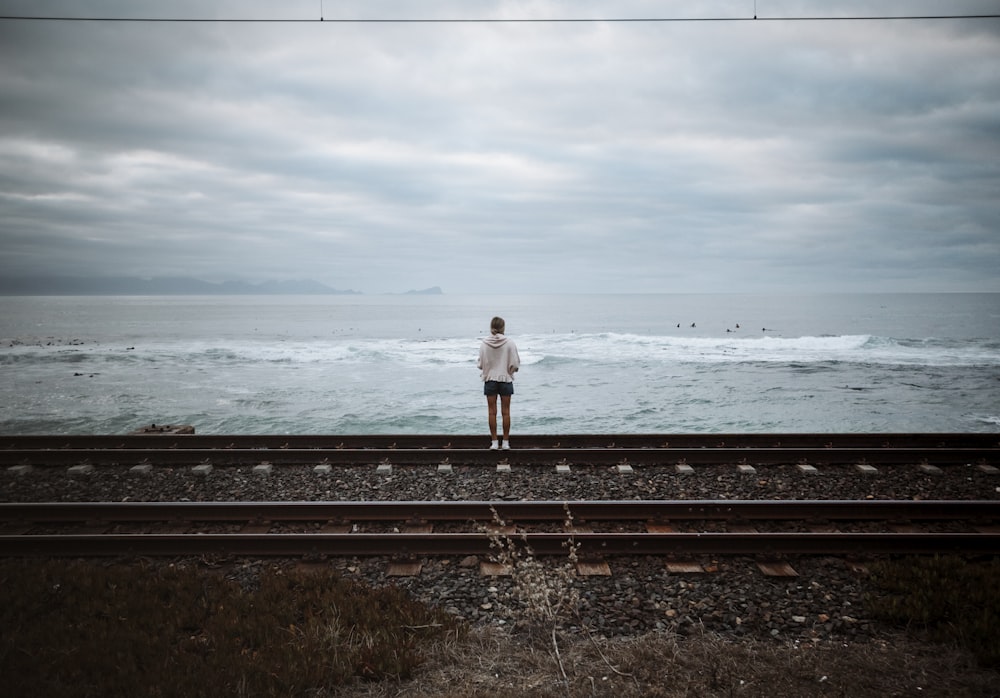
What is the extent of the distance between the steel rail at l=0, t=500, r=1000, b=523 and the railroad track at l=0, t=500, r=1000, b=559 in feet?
0.04

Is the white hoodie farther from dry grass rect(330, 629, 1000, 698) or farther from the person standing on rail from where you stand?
dry grass rect(330, 629, 1000, 698)

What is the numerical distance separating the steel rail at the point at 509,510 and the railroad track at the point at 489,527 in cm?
1

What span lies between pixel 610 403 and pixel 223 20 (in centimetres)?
1569

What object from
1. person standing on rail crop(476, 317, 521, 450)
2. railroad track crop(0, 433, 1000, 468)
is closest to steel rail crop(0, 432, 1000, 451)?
railroad track crop(0, 433, 1000, 468)

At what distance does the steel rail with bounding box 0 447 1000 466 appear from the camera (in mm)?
8898

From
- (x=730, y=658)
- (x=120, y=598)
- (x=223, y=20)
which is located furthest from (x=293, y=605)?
(x=223, y=20)

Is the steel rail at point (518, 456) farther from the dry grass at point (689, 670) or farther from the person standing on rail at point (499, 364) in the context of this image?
the dry grass at point (689, 670)

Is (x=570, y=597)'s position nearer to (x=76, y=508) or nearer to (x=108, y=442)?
(x=76, y=508)

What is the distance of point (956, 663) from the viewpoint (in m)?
4.21

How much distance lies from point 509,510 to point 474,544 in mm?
877

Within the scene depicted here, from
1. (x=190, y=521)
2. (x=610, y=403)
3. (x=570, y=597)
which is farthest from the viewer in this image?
(x=610, y=403)

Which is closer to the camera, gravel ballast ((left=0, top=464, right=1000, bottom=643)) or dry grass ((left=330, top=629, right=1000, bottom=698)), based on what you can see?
dry grass ((left=330, top=629, right=1000, bottom=698))

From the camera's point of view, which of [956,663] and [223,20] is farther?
[223,20]

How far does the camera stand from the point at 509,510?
22.8ft
